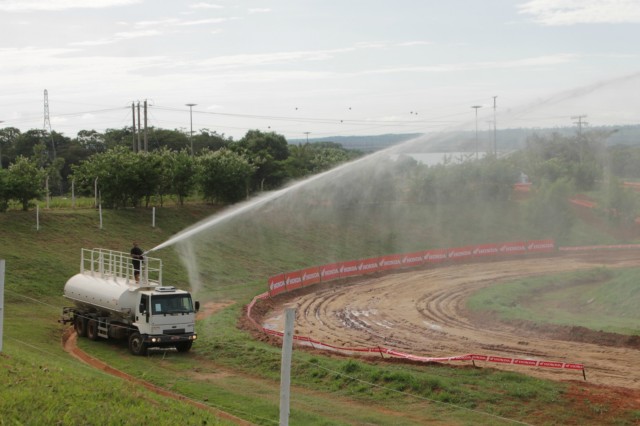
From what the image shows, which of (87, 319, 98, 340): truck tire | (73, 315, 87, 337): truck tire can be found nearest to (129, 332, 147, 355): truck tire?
(87, 319, 98, 340): truck tire

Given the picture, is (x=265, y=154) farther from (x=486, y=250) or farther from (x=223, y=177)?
(x=486, y=250)

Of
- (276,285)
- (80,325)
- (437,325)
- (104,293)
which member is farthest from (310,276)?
(104,293)

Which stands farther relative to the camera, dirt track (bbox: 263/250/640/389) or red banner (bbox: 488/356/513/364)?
dirt track (bbox: 263/250/640/389)

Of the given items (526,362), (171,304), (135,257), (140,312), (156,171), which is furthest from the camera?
(156,171)

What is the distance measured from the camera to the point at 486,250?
82.5m

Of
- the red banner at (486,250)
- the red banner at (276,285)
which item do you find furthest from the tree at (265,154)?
the red banner at (276,285)

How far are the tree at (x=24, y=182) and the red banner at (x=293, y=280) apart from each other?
21.5m

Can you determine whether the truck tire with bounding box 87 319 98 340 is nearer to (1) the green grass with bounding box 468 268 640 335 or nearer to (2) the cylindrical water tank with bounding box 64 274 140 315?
(2) the cylindrical water tank with bounding box 64 274 140 315

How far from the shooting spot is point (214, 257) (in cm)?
6919

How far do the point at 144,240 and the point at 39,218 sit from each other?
891cm

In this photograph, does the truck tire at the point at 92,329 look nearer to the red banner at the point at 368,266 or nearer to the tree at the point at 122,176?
the red banner at the point at 368,266

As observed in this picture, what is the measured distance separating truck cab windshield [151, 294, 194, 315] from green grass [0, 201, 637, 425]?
2.02m

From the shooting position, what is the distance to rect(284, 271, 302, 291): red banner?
195ft

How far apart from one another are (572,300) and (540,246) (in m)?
31.6
